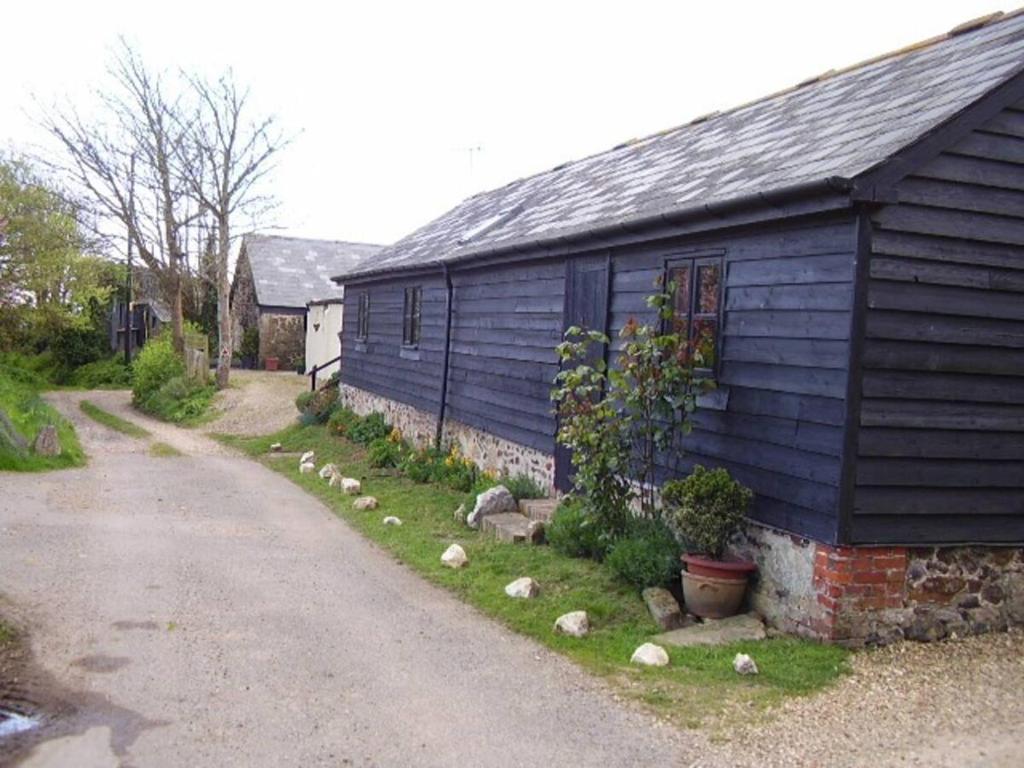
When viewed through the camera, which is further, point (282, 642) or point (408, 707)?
point (282, 642)

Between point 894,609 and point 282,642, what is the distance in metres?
4.60

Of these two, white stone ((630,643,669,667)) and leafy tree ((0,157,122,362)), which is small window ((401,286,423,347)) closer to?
white stone ((630,643,669,667))

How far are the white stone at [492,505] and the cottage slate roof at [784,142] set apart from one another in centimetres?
317

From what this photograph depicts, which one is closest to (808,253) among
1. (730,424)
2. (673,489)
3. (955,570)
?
(730,424)

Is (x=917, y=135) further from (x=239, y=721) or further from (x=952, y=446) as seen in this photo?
(x=239, y=721)

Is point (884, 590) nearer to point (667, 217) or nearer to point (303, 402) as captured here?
point (667, 217)

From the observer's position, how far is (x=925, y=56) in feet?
31.9

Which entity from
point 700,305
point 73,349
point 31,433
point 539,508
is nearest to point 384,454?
point 539,508

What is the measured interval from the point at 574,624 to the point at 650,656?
2.83 ft

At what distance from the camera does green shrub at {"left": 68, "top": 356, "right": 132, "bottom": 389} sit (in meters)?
37.9

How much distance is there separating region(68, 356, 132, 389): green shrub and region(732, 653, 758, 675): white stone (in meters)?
35.1

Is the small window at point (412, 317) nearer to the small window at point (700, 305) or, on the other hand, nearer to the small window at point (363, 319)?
the small window at point (363, 319)

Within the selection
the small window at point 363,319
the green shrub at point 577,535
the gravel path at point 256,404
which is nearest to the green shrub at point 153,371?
the gravel path at point 256,404

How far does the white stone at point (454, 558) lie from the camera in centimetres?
984
